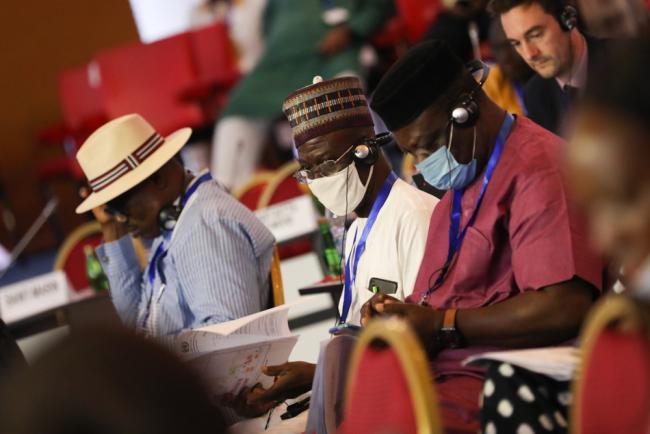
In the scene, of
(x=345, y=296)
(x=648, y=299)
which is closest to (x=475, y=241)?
(x=345, y=296)

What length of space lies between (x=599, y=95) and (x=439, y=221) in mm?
1325

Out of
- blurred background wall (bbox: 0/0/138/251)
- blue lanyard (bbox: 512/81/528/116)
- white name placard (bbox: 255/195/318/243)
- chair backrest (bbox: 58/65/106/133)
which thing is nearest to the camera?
blue lanyard (bbox: 512/81/528/116)

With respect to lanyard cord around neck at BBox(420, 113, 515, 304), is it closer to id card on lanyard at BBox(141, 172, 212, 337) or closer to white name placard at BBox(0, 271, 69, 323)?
id card on lanyard at BBox(141, 172, 212, 337)

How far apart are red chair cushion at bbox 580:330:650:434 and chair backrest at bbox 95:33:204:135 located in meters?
7.29

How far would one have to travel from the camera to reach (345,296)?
8.82 ft

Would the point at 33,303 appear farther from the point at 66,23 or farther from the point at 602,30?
the point at 66,23

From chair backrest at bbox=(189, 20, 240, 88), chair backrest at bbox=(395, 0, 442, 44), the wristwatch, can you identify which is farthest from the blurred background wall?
the wristwatch

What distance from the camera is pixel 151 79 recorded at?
28.2 feet

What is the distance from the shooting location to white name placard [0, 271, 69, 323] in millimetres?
5117

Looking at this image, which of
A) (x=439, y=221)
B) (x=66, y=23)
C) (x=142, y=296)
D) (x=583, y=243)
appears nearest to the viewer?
(x=583, y=243)

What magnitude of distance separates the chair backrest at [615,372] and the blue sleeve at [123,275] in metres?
2.57

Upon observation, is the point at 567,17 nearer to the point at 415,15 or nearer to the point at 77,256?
the point at 415,15

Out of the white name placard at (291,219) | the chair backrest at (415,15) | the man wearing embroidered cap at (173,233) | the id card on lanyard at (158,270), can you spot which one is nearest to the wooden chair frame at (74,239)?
the white name placard at (291,219)

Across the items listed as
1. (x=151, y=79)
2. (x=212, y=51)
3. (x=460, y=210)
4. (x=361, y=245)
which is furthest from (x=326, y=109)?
(x=151, y=79)
